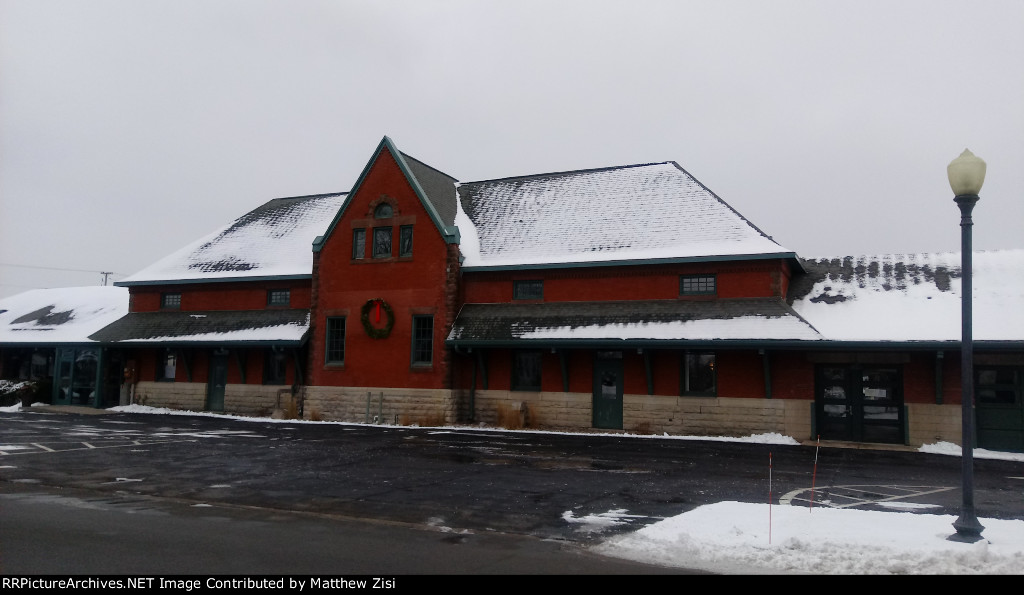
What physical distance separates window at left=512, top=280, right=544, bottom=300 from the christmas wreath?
191 inches

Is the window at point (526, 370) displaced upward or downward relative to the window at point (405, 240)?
downward

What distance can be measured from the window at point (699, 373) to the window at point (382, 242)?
1240cm

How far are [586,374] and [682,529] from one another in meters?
16.8

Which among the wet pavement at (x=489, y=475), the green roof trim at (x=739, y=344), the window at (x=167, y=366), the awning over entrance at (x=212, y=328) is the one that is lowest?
the wet pavement at (x=489, y=475)

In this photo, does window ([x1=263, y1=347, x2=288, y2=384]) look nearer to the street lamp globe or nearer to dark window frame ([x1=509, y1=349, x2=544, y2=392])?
dark window frame ([x1=509, y1=349, x2=544, y2=392])

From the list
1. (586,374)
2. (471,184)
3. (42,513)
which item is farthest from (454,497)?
(471,184)

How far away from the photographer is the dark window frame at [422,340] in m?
28.2

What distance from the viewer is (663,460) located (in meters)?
17.2

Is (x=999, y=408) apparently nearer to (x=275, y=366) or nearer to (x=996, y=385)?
(x=996, y=385)

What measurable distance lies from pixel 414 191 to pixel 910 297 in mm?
17725

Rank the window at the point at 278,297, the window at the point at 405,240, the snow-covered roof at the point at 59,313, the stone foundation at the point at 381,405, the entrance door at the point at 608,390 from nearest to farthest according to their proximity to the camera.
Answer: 1. the entrance door at the point at 608,390
2. the stone foundation at the point at 381,405
3. the window at the point at 405,240
4. the window at the point at 278,297
5. the snow-covered roof at the point at 59,313

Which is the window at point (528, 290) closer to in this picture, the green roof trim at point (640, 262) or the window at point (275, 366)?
the green roof trim at point (640, 262)

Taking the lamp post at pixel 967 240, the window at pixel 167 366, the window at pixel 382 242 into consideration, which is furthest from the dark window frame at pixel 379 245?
the lamp post at pixel 967 240

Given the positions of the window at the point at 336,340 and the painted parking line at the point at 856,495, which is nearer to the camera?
the painted parking line at the point at 856,495
